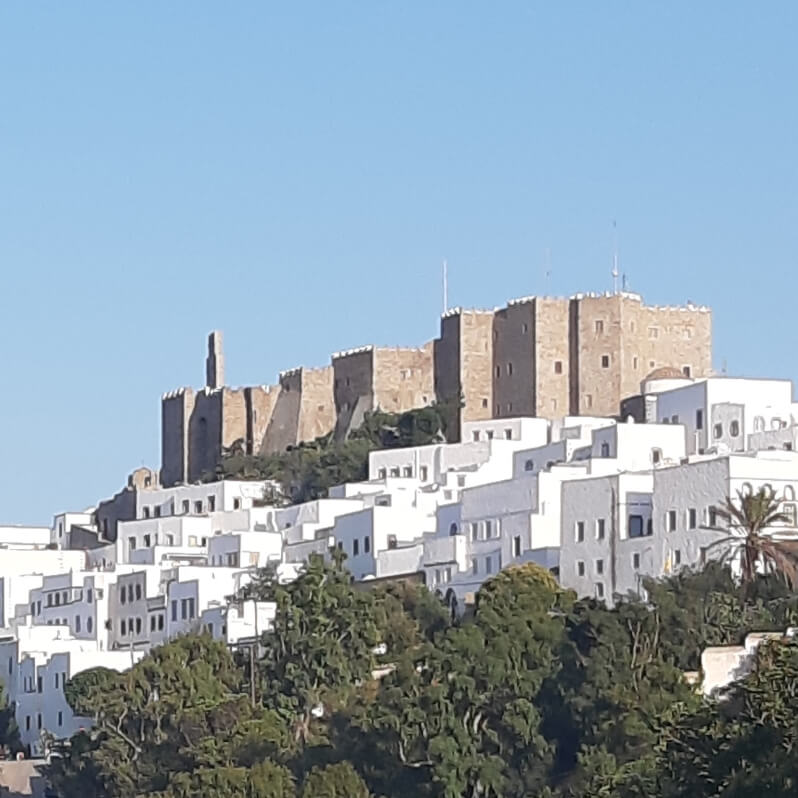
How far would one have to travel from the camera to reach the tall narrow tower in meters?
104

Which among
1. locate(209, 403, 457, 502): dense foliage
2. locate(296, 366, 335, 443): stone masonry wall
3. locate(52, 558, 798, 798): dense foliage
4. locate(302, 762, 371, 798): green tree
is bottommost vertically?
locate(302, 762, 371, 798): green tree

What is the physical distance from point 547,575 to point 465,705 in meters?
7.70

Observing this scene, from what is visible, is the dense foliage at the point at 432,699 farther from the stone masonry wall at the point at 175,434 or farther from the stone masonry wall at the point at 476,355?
the stone masonry wall at the point at 175,434

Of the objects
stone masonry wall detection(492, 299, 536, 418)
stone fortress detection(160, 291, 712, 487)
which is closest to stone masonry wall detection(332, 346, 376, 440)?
stone fortress detection(160, 291, 712, 487)

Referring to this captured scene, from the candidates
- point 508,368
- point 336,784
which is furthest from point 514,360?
point 336,784

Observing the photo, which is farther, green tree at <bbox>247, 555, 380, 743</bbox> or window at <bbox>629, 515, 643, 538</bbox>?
window at <bbox>629, 515, 643, 538</bbox>

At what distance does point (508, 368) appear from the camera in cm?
8944

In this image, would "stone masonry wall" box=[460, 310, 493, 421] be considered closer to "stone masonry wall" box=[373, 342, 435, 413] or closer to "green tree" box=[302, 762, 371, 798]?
"stone masonry wall" box=[373, 342, 435, 413]

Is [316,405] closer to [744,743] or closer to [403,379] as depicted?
[403,379]

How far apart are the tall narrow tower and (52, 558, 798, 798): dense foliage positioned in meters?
36.9

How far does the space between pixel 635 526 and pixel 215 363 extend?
42984 mm

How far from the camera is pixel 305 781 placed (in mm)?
56219

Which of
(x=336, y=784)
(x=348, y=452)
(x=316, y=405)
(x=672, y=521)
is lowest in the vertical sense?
(x=336, y=784)

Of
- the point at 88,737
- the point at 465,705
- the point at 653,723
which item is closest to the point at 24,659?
the point at 88,737
